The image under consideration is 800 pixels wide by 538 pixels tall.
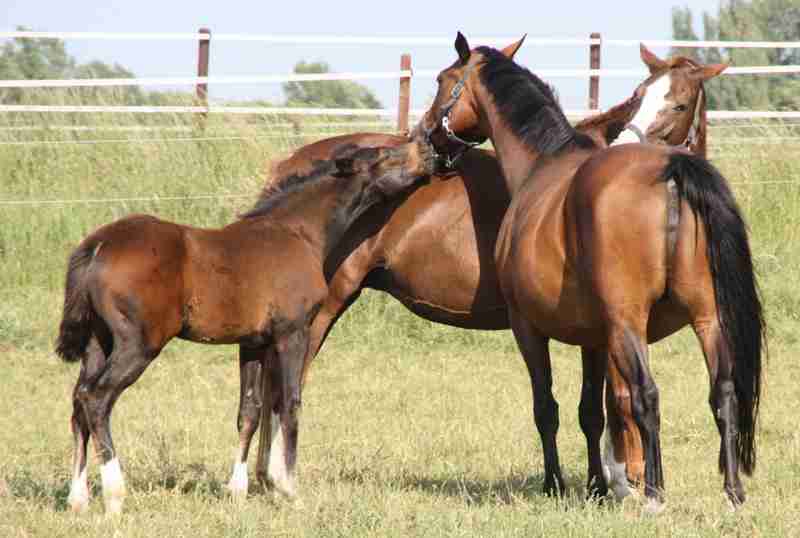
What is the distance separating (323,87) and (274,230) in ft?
97.8

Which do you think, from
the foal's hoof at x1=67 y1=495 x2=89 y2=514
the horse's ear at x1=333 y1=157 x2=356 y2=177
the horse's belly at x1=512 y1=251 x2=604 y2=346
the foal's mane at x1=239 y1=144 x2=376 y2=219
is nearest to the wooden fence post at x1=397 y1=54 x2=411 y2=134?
the foal's mane at x1=239 y1=144 x2=376 y2=219

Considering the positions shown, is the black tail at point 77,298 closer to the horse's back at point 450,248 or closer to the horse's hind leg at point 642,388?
the horse's back at point 450,248

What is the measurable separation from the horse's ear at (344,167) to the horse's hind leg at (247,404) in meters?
0.98

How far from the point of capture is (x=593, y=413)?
6.34 meters

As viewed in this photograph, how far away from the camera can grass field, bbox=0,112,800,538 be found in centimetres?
546

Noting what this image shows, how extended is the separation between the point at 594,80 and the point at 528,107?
293 inches

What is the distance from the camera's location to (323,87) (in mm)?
35844

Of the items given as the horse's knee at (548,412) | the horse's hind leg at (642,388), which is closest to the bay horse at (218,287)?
the horse's knee at (548,412)

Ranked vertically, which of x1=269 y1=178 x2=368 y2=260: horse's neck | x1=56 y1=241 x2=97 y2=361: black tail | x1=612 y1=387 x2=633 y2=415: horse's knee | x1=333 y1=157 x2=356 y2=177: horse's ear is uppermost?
x1=333 y1=157 x2=356 y2=177: horse's ear

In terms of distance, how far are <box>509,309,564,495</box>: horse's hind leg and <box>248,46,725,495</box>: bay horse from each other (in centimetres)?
50

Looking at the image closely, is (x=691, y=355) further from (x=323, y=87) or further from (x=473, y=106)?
(x=323, y=87)

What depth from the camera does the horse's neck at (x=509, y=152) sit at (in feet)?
21.2

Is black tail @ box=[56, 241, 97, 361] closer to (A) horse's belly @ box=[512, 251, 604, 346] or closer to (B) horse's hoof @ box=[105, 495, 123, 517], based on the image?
(B) horse's hoof @ box=[105, 495, 123, 517]

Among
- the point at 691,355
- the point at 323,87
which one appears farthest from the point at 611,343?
the point at 323,87
